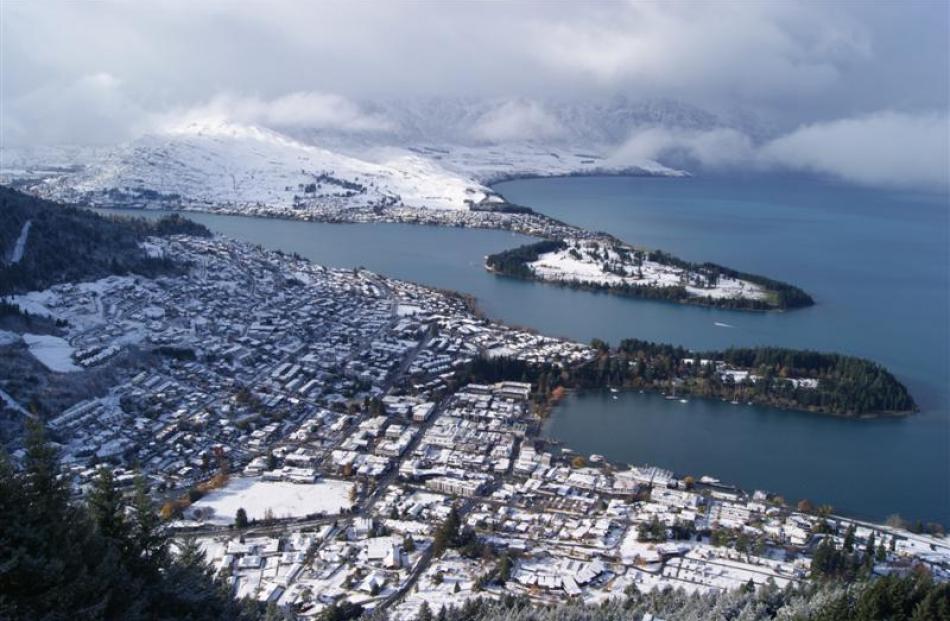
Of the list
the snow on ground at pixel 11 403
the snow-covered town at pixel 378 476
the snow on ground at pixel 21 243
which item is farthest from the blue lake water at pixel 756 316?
the snow on ground at pixel 21 243

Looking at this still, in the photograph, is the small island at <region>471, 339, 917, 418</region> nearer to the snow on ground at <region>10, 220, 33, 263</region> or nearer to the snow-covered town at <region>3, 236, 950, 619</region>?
the snow-covered town at <region>3, 236, 950, 619</region>

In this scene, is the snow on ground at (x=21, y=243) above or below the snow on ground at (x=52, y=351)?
above

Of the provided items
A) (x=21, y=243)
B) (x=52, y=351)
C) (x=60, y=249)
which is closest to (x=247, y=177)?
(x=60, y=249)

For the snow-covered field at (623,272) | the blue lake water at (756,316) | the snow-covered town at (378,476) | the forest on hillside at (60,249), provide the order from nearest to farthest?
the snow-covered town at (378,476), the blue lake water at (756,316), the forest on hillside at (60,249), the snow-covered field at (623,272)

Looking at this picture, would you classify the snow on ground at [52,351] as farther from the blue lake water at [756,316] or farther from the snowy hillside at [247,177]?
the snowy hillside at [247,177]

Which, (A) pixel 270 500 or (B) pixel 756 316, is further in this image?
(B) pixel 756 316

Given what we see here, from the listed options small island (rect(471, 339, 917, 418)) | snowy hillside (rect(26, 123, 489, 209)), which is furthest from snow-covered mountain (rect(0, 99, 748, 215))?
small island (rect(471, 339, 917, 418))

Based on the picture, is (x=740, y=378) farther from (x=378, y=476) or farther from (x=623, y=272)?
(x=623, y=272)

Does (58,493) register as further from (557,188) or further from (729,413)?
(557,188)
